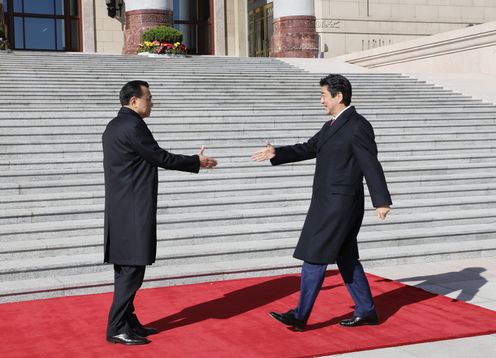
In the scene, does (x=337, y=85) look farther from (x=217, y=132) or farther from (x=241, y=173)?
(x=217, y=132)

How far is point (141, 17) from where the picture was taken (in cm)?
2383

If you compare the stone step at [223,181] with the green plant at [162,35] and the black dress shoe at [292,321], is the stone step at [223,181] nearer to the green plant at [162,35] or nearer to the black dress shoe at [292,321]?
the black dress shoe at [292,321]

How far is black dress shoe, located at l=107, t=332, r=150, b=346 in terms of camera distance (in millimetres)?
5707

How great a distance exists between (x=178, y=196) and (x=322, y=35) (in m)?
19.7

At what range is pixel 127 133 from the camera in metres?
5.73

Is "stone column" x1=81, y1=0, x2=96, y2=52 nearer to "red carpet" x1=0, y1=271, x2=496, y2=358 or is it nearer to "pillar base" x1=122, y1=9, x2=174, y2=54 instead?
"pillar base" x1=122, y1=9, x2=174, y2=54

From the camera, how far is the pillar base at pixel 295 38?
25.3 m

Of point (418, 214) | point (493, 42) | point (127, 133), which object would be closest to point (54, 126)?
point (418, 214)

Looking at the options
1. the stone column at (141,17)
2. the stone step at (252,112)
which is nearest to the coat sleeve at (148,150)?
the stone step at (252,112)

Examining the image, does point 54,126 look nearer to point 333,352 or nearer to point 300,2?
point 333,352

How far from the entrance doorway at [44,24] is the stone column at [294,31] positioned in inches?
303

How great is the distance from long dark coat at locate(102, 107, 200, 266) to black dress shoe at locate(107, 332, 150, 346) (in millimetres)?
503

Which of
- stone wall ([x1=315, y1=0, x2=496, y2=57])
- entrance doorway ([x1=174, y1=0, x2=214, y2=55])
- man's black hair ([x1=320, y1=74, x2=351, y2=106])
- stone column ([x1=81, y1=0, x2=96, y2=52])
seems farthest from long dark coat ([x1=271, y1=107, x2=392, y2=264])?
entrance doorway ([x1=174, y1=0, x2=214, y2=55])

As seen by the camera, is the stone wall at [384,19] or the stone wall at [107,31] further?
the stone wall at [384,19]
